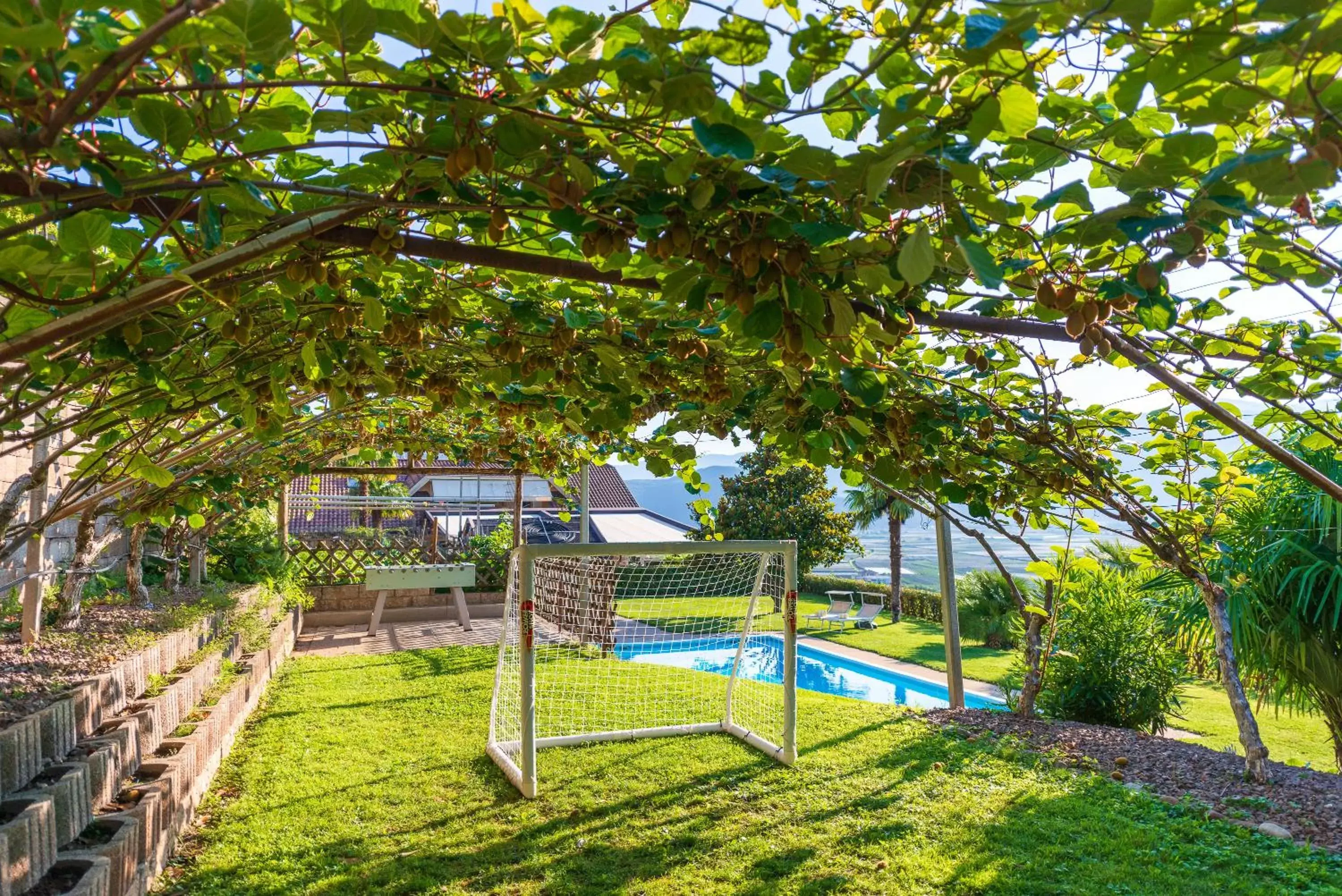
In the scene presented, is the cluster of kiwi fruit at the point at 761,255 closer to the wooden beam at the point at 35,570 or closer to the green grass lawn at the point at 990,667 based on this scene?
the wooden beam at the point at 35,570

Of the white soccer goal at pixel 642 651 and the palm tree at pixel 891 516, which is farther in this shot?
the palm tree at pixel 891 516

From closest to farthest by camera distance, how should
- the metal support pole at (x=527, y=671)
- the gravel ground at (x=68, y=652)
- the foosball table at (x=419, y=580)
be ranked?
the gravel ground at (x=68, y=652) → the metal support pole at (x=527, y=671) → the foosball table at (x=419, y=580)

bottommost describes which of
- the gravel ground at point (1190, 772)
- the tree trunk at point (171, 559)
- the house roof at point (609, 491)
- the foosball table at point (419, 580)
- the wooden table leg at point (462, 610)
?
the gravel ground at point (1190, 772)

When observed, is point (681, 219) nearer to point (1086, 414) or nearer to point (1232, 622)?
point (1086, 414)

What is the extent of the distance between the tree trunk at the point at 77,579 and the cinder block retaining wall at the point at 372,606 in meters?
5.38

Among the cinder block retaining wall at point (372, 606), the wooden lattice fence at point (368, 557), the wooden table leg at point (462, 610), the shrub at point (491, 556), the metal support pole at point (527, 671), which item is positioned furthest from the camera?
the shrub at point (491, 556)

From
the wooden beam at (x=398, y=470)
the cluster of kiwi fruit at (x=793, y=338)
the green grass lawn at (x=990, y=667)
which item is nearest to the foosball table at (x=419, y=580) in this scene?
the wooden beam at (x=398, y=470)

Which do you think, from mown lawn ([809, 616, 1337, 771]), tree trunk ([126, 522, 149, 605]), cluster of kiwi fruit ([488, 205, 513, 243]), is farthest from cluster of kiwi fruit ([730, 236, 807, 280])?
mown lawn ([809, 616, 1337, 771])

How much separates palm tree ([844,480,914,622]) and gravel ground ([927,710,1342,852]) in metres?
9.50

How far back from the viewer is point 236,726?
4492 mm

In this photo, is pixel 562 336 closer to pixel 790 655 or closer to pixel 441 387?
pixel 441 387

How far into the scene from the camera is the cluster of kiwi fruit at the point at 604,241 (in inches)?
45.7

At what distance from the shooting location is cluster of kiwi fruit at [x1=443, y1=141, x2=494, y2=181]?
3.18ft

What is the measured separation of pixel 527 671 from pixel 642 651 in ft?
16.7
